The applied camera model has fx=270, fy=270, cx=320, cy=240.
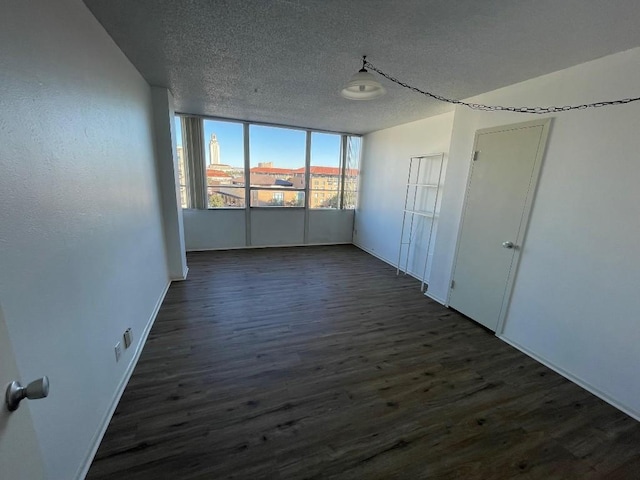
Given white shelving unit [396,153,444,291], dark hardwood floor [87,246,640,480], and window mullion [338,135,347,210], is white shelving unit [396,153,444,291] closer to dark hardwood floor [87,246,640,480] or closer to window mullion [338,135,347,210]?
dark hardwood floor [87,246,640,480]

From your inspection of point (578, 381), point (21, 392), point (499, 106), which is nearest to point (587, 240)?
point (578, 381)

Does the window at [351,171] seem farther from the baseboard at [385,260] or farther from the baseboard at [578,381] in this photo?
the baseboard at [578,381]

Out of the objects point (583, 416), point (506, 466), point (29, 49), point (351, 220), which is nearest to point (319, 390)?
point (506, 466)

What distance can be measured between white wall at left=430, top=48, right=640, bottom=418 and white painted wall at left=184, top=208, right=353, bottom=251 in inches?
159

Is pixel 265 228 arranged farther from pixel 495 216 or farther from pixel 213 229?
pixel 495 216

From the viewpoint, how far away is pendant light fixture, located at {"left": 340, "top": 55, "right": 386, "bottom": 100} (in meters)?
2.00

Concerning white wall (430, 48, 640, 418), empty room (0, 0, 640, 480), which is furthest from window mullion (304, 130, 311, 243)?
white wall (430, 48, 640, 418)

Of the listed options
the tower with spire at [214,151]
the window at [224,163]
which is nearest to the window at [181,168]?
the window at [224,163]

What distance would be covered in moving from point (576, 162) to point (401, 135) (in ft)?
9.52

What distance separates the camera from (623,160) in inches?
76.9

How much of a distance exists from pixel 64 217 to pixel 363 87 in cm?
213

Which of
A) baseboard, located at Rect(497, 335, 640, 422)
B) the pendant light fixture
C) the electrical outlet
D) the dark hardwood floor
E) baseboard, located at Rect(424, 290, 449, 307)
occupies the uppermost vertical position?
the pendant light fixture

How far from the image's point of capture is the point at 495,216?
9.37 ft

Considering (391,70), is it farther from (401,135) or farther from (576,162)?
(401,135)
